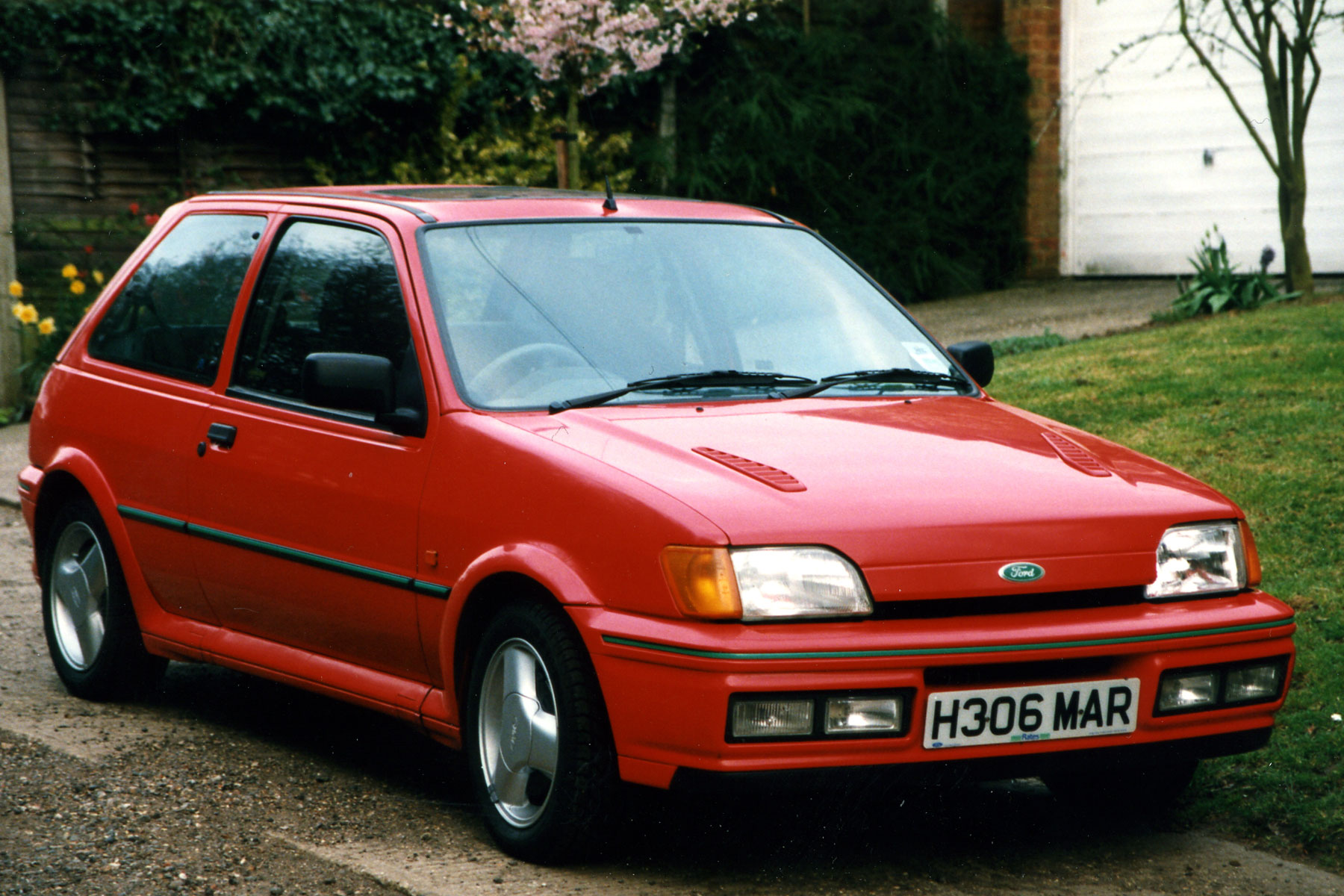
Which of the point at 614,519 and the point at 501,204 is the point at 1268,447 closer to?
the point at 501,204

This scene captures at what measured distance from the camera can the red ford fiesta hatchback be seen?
3541 millimetres

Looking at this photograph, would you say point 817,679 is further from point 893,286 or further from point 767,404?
point 893,286

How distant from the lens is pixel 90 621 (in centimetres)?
564

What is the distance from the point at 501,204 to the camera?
15.9ft

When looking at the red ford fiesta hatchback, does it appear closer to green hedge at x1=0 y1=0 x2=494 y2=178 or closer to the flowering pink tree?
the flowering pink tree

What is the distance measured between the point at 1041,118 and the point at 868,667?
14.0 metres

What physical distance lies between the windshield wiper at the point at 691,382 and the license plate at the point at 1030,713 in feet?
3.83

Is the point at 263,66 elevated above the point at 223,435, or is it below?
above

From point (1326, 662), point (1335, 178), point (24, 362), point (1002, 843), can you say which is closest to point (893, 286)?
point (1335, 178)

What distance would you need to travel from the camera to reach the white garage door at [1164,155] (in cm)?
1473

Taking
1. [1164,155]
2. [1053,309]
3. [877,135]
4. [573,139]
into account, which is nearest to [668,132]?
[877,135]

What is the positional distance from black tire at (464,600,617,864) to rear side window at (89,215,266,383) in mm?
1661

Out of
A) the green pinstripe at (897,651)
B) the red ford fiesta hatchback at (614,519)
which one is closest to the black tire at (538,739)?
the red ford fiesta hatchback at (614,519)

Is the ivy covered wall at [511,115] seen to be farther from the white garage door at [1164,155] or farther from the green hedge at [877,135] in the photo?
the white garage door at [1164,155]
